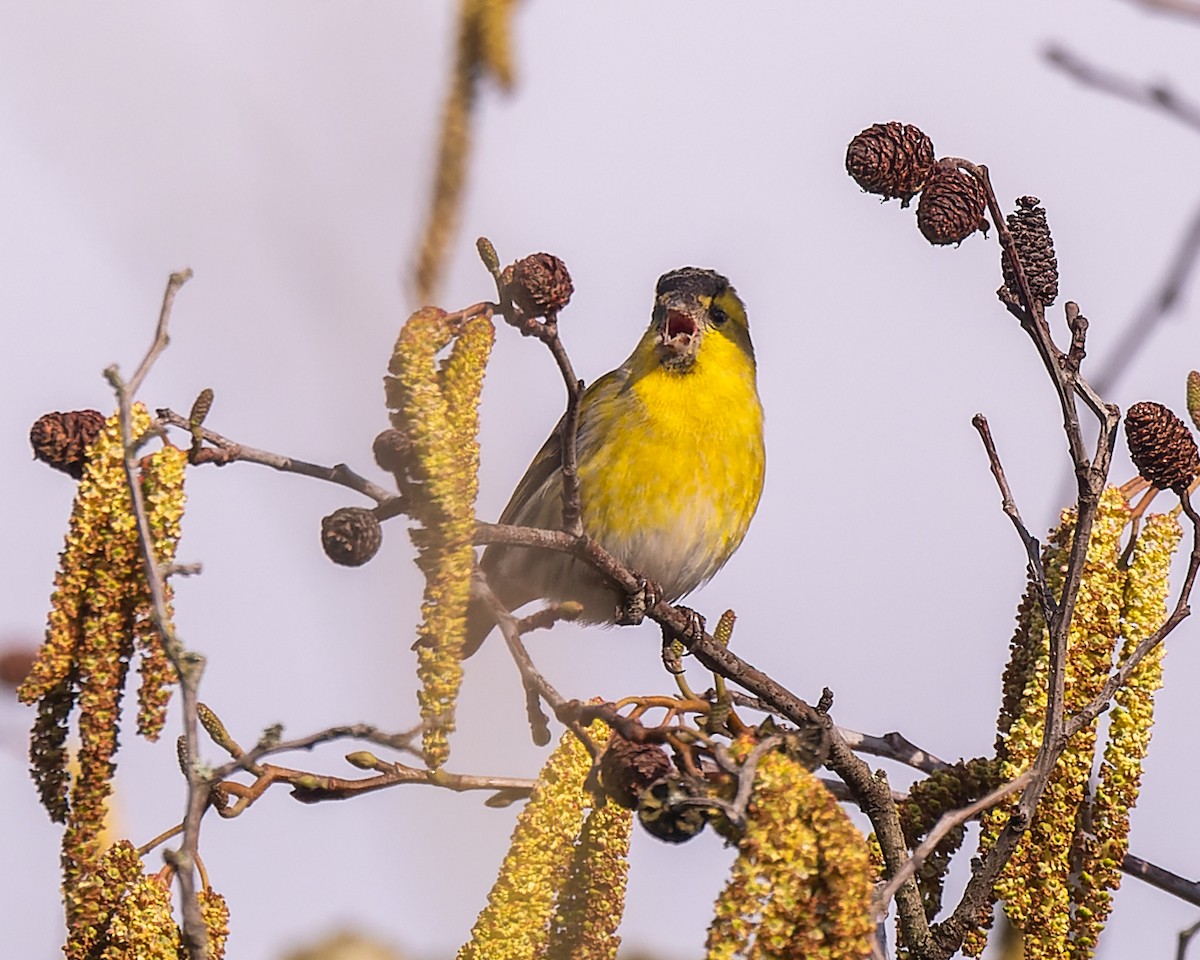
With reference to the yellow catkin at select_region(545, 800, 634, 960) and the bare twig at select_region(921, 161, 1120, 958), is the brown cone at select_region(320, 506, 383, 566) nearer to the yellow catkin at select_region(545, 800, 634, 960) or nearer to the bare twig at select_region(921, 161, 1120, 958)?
the yellow catkin at select_region(545, 800, 634, 960)

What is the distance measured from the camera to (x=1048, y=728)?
7.33 ft

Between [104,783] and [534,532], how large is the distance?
897 mm

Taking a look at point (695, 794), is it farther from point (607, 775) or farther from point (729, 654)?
point (729, 654)

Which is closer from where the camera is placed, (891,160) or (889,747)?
(891,160)

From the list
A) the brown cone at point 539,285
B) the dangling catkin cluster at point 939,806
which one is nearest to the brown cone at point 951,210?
the brown cone at point 539,285

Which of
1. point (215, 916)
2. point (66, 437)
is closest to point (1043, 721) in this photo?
point (215, 916)

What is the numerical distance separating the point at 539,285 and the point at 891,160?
0.61m

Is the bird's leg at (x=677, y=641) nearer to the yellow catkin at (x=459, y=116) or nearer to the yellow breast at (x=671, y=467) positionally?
the yellow breast at (x=671, y=467)

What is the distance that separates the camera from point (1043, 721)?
2.38m

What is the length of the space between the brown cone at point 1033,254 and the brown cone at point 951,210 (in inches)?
2.9

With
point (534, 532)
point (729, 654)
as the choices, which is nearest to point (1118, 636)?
point (729, 654)

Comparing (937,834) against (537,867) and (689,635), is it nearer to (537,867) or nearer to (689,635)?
(537,867)

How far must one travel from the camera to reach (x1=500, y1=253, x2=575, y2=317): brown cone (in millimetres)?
2113

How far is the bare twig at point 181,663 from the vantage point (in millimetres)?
1440
